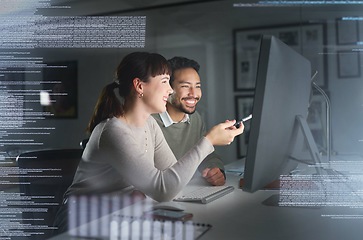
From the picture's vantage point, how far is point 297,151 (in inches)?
38.3

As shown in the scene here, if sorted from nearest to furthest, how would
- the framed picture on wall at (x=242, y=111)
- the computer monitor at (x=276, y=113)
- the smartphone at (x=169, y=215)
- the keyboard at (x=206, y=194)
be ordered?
the computer monitor at (x=276, y=113) < the smartphone at (x=169, y=215) < the keyboard at (x=206, y=194) < the framed picture on wall at (x=242, y=111)

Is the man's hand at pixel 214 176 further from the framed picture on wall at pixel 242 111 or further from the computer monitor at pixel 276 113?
the computer monitor at pixel 276 113

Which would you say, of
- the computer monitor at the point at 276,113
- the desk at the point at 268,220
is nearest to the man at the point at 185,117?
the desk at the point at 268,220

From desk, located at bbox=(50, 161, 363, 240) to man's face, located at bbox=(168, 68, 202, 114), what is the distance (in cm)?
26

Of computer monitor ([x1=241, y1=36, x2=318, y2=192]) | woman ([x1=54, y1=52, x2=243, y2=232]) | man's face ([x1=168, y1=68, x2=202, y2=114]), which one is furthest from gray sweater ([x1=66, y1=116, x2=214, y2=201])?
computer monitor ([x1=241, y1=36, x2=318, y2=192])

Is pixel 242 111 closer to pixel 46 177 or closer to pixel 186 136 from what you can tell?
pixel 186 136

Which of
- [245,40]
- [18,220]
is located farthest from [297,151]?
[18,220]

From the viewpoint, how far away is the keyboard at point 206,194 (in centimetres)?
96

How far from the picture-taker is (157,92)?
1.03m

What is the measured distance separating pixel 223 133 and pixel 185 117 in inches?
5.5

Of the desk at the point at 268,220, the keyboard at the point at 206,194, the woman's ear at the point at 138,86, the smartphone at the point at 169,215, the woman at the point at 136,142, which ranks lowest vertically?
the desk at the point at 268,220

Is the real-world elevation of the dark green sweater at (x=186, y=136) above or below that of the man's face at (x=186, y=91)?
below

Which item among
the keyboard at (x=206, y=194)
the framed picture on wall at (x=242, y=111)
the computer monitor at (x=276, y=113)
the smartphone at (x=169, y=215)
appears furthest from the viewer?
the framed picture on wall at (x=242, y=111)

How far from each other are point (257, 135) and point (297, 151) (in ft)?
0.97
